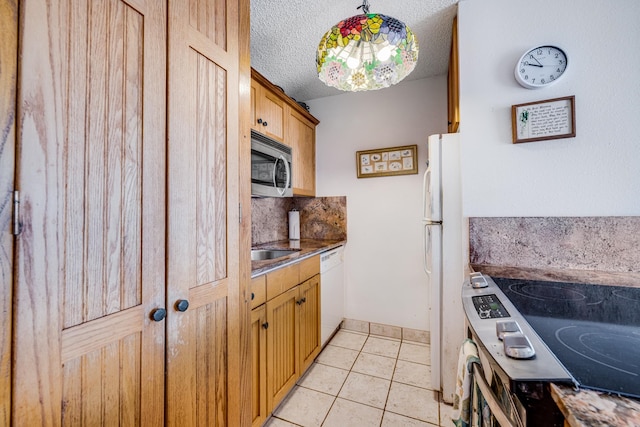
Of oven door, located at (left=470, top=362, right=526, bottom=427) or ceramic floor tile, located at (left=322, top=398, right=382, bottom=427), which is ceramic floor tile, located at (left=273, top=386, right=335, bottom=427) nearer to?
ceramic floor tile, located at (left=322, top=398, right=382, bottom=427)

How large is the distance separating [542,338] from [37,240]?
3.70ft

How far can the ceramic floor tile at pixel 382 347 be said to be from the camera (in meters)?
2.28

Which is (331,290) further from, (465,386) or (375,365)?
(465,386)

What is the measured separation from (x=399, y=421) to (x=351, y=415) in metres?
0.28

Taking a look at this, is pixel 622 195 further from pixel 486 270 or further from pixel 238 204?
pixel 238 204

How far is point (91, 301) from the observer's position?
0.62 m

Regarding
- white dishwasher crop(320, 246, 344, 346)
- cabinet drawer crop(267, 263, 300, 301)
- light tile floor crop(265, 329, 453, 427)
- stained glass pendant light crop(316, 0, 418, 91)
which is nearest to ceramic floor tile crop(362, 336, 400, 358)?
light tile floor crop(265, 329, 453, 427)

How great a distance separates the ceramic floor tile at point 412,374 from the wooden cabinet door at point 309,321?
0.64 meters

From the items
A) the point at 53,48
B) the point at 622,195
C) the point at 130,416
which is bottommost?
the point at 130,416

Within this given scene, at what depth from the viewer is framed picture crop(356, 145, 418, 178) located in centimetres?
249

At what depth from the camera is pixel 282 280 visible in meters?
1.62

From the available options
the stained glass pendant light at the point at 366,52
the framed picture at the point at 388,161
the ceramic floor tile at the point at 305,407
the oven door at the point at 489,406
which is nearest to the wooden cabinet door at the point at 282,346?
the ceramic floor tile at the point at 305,407

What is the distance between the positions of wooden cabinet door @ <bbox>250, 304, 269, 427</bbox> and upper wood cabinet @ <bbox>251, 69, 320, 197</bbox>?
128cm

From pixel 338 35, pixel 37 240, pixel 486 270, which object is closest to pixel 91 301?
pixel 37 240
